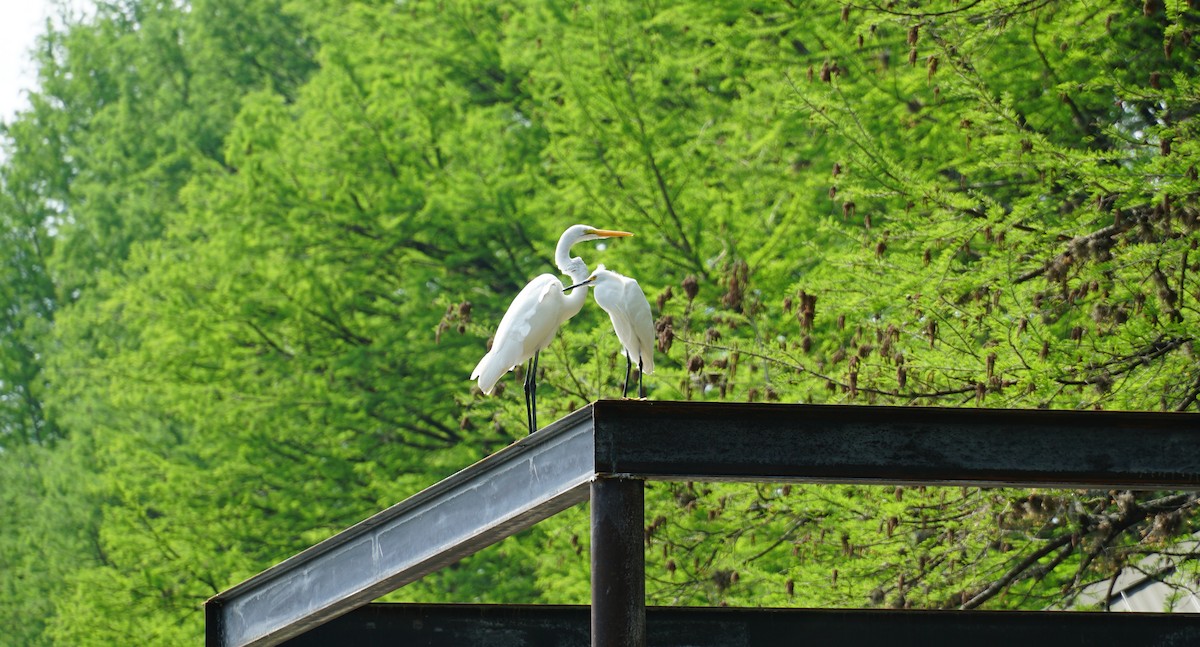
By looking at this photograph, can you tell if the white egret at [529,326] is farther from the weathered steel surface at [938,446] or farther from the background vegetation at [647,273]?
the weathered steel surface at [938,446]

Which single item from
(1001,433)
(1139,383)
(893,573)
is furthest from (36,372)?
(1001,433)

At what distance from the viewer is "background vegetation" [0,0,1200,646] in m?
9.15

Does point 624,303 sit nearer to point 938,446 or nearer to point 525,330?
point 525,330

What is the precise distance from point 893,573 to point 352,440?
27.1ft

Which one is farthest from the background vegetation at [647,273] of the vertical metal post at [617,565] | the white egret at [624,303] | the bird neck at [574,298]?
the vertical metal post at [617,565]

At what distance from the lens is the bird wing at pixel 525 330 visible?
7.87m

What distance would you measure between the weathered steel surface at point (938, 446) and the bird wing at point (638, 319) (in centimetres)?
241

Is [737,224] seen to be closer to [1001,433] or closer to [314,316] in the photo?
[314,316]

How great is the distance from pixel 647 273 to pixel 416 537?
23.5ft

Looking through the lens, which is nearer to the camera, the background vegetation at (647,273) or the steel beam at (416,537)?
the steel beam at (416,537)

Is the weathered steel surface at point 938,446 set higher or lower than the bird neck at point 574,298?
lower

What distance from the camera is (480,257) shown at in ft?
56.7

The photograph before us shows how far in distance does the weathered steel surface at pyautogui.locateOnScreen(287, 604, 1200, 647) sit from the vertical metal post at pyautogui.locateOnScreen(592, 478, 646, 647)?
2.40 m

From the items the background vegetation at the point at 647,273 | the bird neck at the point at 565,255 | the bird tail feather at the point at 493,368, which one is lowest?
the bird tail feather at the point at 493,368
